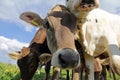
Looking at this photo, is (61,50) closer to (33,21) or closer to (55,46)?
(55,46)

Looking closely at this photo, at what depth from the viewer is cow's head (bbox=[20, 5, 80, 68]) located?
6.93m

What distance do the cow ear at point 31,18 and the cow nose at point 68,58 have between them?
163cm

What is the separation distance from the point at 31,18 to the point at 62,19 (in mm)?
1029

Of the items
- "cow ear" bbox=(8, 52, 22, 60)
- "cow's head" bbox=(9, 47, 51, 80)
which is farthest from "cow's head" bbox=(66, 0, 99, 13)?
"cow ear" bbox=(8, 52, 22, 60)

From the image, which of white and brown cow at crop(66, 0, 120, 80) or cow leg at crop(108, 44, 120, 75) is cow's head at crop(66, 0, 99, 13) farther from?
cow leg at crop(108, 44, 120, 75)

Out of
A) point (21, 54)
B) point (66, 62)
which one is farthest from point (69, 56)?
point (21, 54)

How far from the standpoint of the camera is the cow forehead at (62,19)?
25.2ft

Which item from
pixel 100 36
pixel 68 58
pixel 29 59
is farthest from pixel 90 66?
pixel 68 58

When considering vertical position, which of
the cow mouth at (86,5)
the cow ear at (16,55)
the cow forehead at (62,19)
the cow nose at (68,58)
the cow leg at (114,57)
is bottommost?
the cow nose at (68,58)

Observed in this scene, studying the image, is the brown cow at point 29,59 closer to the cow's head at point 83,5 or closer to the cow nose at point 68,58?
the cow's head at point 83,5

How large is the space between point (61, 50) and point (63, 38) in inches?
16.2

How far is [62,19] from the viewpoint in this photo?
7777 mm

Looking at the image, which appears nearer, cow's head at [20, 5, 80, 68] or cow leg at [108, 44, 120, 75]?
cow's head at [20, 5, 80, 68]

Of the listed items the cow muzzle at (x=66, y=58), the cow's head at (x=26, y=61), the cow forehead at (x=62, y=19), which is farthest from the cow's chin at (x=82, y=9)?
the cow's head at (x=26, y=61)
